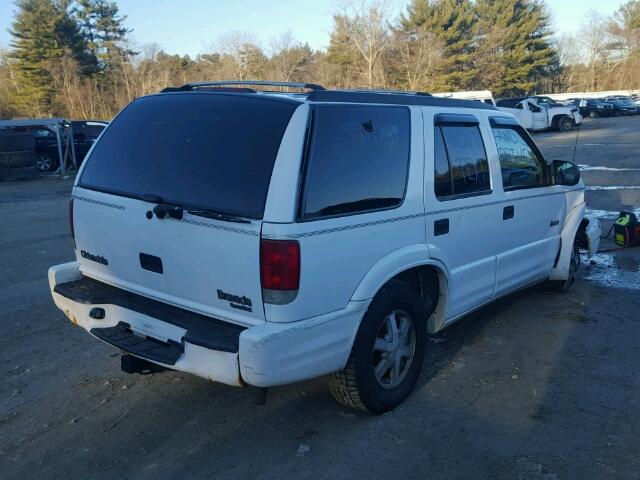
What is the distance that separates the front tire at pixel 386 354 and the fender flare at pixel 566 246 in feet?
7.99

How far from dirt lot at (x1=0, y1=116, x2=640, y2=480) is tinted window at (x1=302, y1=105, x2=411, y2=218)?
1328 mm

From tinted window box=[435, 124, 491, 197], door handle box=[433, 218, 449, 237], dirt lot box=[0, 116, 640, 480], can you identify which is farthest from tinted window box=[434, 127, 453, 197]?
dirt lot box=[0, 116, 640, 480]

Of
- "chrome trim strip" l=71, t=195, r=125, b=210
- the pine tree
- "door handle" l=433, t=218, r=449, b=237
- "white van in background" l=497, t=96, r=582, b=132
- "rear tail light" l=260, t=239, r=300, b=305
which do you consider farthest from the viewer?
the pine tree

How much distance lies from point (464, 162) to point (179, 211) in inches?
82.5

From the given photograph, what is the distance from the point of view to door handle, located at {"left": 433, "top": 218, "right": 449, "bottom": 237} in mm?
3834

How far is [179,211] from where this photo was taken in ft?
10.4

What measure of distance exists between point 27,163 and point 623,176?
17.3m

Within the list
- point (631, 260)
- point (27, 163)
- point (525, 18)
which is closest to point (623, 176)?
point (631, 260)

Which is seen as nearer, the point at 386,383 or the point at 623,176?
the point at 386,383

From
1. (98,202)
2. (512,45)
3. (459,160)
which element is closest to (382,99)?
(459,160)

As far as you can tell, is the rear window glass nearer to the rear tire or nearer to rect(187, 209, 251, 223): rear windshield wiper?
rect(187, 209, 251, 223): rear windshield wiper

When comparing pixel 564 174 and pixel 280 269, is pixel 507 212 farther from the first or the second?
pixel 280 269

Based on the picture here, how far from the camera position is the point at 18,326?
17.1 feet

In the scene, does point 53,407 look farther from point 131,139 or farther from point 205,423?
point 131,139
